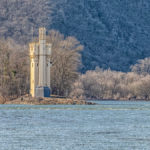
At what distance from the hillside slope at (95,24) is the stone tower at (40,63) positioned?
50.9m

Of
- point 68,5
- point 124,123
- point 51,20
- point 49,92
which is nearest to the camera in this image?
point 124,123

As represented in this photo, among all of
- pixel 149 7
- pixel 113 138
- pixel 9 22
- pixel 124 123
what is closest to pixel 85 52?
pixel 9 22

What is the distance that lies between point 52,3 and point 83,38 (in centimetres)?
1076

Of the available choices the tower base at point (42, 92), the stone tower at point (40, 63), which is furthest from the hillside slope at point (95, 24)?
the tower base at point (42, 92)

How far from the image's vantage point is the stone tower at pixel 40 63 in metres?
90.2

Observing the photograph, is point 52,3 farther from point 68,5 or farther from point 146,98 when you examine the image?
point 146,98

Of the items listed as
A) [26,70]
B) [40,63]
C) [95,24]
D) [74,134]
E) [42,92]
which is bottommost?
[42,92]

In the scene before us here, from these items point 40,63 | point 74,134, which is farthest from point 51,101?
point 74,134

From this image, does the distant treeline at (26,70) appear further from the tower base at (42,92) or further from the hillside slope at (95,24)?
the hillside slope at (95,24)

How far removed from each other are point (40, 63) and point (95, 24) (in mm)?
75867

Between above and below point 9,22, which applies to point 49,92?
below

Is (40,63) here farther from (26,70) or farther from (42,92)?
(26,70)

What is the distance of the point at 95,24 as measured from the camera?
165 meters

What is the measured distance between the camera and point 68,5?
161 m
